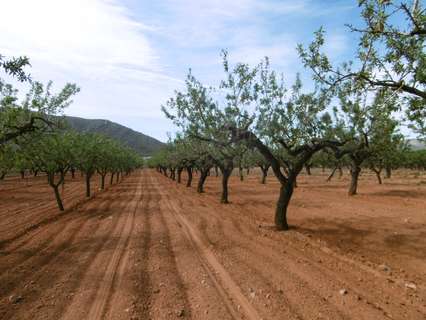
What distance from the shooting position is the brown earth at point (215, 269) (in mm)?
6050

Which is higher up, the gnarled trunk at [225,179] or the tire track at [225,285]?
the gnarled trunk at [225,179]

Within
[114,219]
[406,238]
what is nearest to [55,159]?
[114,219]

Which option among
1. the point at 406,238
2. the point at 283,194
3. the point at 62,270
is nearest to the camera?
the point at 62,270

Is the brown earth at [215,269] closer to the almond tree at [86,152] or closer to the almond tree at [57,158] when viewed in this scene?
the almond tree at [57,158]

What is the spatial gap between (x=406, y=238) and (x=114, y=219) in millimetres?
14284

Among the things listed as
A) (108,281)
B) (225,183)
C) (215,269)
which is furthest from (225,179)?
(108,281)

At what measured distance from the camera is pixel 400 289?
7.02 meters

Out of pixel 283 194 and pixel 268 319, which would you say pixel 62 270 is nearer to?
pixel 268 319

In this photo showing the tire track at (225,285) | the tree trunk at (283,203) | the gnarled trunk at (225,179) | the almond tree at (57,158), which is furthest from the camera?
the gnarled trunk at (225,179)

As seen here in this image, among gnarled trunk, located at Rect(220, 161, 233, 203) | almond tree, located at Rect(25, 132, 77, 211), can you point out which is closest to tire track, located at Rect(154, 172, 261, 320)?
almond tree, located at Rect(25, 132, 77, 211)

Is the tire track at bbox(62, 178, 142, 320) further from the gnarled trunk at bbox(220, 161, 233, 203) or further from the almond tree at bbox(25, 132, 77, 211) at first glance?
the gnarled trunk at bbox(220, 161, 233, 203)

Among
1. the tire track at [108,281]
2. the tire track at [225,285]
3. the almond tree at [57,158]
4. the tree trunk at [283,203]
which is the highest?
the almond tree at [57,158]

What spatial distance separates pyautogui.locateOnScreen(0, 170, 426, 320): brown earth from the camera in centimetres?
605

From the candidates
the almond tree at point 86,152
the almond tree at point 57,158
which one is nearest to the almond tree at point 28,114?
→ the almond tree at point 57,158
